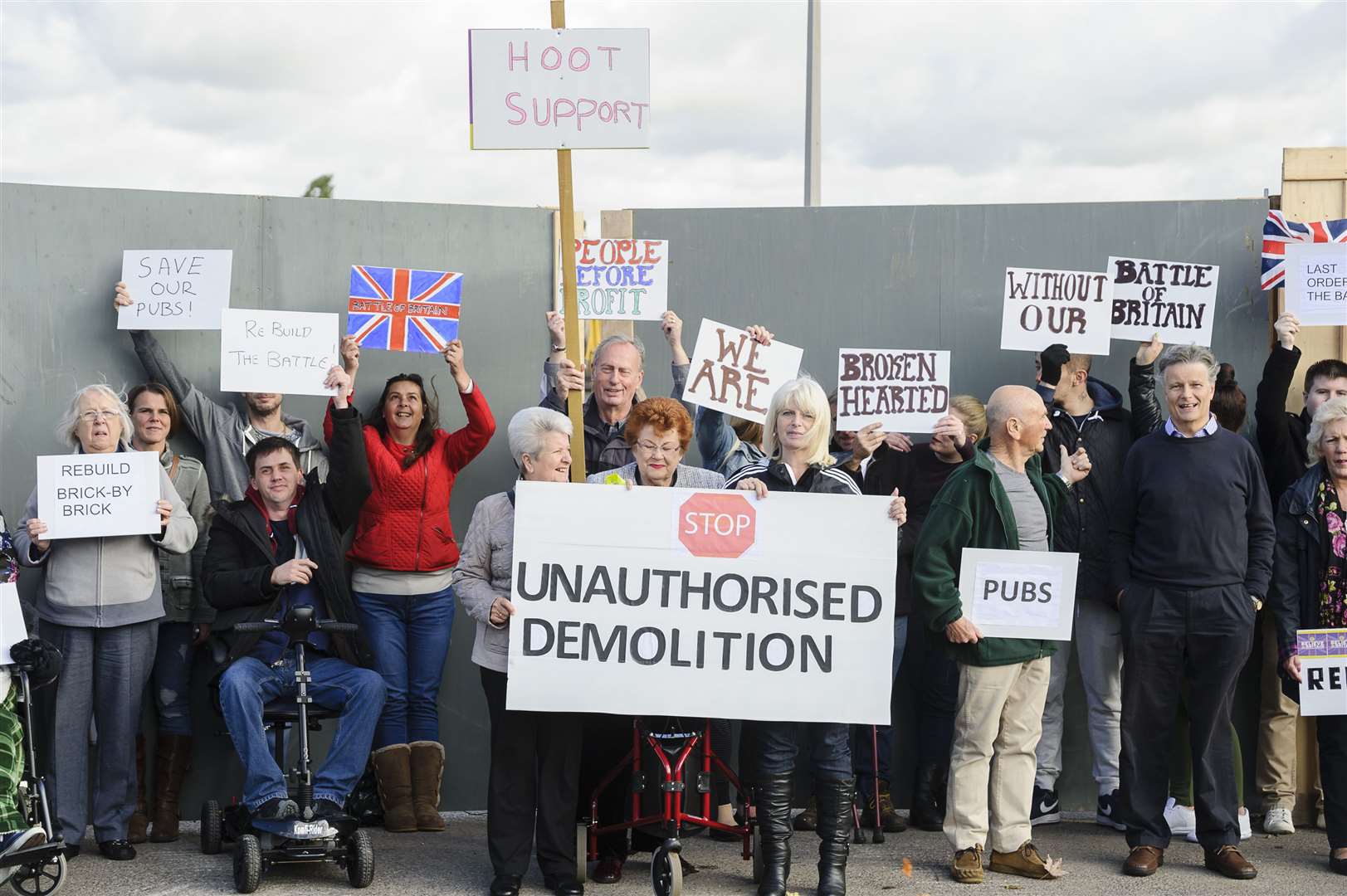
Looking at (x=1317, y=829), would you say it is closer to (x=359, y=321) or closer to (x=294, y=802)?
(x=294, y=802)

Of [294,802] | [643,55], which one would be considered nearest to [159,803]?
[294,802]

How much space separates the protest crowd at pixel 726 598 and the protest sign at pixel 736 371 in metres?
0.08

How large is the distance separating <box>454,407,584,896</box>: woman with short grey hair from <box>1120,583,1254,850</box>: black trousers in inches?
95.6

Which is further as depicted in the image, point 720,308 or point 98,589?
point 720,308

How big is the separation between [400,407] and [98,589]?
1.60 metres

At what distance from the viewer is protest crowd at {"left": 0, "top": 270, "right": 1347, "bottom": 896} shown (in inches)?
226

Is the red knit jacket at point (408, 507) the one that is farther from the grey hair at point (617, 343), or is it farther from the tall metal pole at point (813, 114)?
the tall metal pole at point (813, 114)

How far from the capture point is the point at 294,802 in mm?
5832

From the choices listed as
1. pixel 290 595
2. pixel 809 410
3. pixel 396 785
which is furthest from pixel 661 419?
pixel 396 785

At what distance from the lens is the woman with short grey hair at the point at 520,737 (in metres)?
5.70

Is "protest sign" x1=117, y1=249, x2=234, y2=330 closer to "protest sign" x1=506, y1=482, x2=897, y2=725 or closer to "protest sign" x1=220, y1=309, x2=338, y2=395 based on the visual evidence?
"protest sign" x1=220, y1=309, x2=338, y2=395

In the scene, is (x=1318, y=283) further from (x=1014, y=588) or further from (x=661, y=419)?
(x=661, y=419)

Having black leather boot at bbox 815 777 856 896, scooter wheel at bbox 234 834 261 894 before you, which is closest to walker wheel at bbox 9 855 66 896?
scooter wheel at bbox 234 834 261 894

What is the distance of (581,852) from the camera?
5.76 m
